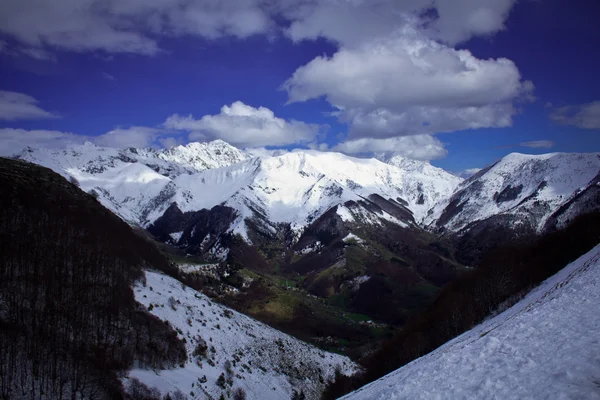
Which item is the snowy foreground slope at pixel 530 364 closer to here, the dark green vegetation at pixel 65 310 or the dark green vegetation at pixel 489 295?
the dark green vegetation at pixel 65 310

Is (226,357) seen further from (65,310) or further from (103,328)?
(65,310)

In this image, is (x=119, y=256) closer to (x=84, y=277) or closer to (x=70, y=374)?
(x=84, y=277)

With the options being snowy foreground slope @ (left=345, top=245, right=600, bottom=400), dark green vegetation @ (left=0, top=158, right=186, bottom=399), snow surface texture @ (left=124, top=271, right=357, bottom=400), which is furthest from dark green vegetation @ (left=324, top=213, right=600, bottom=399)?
dark green vegetation @ (left=0, top=158, right=186, bottom=399)

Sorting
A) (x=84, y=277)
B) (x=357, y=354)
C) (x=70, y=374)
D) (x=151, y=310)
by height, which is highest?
(x=84, y=277)

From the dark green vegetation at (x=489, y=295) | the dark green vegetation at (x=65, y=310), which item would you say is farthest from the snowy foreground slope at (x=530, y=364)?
the dark green vegetation at (x=489, y=295)

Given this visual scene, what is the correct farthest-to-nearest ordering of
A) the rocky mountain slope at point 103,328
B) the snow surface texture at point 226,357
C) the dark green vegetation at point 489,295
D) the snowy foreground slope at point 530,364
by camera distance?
the dark green vegetation at point 489,295 → the snow surface texture at point 226,357 → the rocky mountain slope at point 103,328 → the snowy foreground slope at point 530,364

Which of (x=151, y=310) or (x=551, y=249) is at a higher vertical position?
(x=551, y=249)

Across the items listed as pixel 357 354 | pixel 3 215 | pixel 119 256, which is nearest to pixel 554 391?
pixel 119 256
